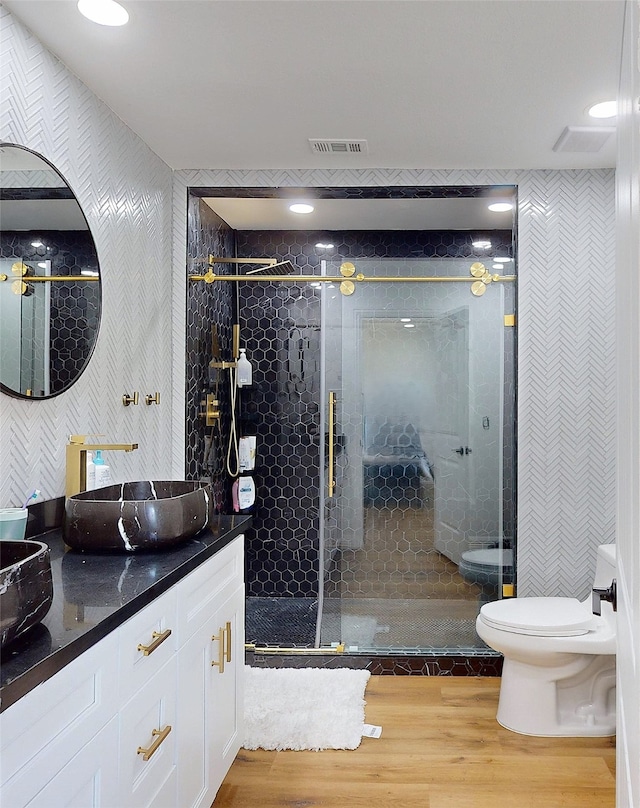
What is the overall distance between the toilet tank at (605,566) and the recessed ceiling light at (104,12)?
2.57 m

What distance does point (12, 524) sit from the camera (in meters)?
1.75

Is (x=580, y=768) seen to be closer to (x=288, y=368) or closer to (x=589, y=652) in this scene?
(x=589, y=652)

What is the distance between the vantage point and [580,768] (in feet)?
8.24

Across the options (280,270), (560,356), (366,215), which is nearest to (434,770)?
(560,356)

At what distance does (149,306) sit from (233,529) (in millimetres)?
1240

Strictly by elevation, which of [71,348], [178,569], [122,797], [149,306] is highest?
[149,306]

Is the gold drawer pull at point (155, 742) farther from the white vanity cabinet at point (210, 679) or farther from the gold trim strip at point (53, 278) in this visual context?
the gold trim strip at point (53, 278)

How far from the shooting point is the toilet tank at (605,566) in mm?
2867

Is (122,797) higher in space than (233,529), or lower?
lower

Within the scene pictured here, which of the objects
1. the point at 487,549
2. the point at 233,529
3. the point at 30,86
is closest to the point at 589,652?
the point at 487,549

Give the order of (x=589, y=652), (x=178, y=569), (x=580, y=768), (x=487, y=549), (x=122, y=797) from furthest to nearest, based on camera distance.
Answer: (x=487, y=549)
(x=589, y=652)
(x=580, y=768)
(x=178, y=569)
(x=122, y=797)

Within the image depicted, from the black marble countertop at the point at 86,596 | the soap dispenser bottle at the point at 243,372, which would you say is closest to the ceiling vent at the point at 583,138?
the black marble countertop at the point at 86,596

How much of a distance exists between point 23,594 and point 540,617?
7.37 feet

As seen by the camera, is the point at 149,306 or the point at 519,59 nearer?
the point at 519,59
